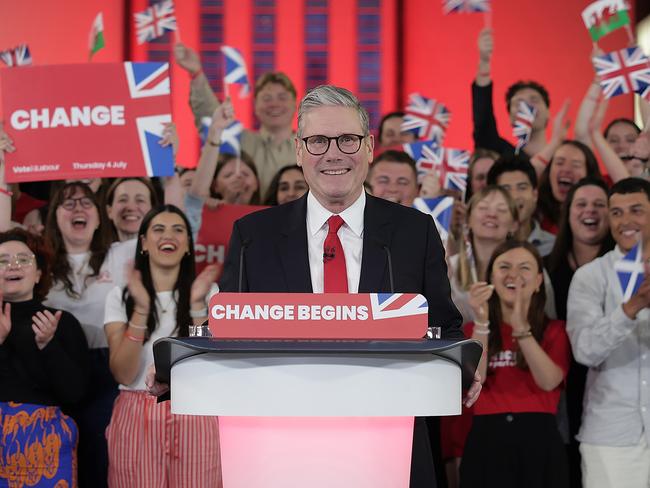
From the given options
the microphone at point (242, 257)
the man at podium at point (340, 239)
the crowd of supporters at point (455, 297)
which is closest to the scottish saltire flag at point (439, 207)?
the crowd of supporters at point (455, 297)

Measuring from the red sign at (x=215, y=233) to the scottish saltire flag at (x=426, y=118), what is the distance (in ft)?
3.32

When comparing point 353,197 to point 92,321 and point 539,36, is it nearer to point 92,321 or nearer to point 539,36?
point 92,321

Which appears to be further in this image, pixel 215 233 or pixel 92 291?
pixel 215 233

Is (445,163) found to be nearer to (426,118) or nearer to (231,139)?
(426,118)

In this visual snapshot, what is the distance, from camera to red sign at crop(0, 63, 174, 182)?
413 cm

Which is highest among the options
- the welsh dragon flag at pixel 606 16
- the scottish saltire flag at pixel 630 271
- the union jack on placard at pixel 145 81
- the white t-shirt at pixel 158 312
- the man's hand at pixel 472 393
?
the welsh dragon flag at pixel 606 16

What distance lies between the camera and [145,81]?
4.19 meters

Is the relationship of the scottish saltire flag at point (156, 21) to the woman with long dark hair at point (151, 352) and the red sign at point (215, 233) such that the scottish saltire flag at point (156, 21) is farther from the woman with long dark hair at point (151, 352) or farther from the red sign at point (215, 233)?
the woman with long dark hair at point (151, 352)

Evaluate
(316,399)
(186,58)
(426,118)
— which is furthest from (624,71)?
(316,399)

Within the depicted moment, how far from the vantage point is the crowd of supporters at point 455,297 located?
3549 mm

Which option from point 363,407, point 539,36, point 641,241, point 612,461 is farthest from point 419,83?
point 363,407

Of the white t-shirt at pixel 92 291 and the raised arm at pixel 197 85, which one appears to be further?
the raised arm at pixel 197 85

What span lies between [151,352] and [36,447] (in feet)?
1.71

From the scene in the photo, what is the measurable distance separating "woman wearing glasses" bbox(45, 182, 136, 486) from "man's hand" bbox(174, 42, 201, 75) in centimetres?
95
